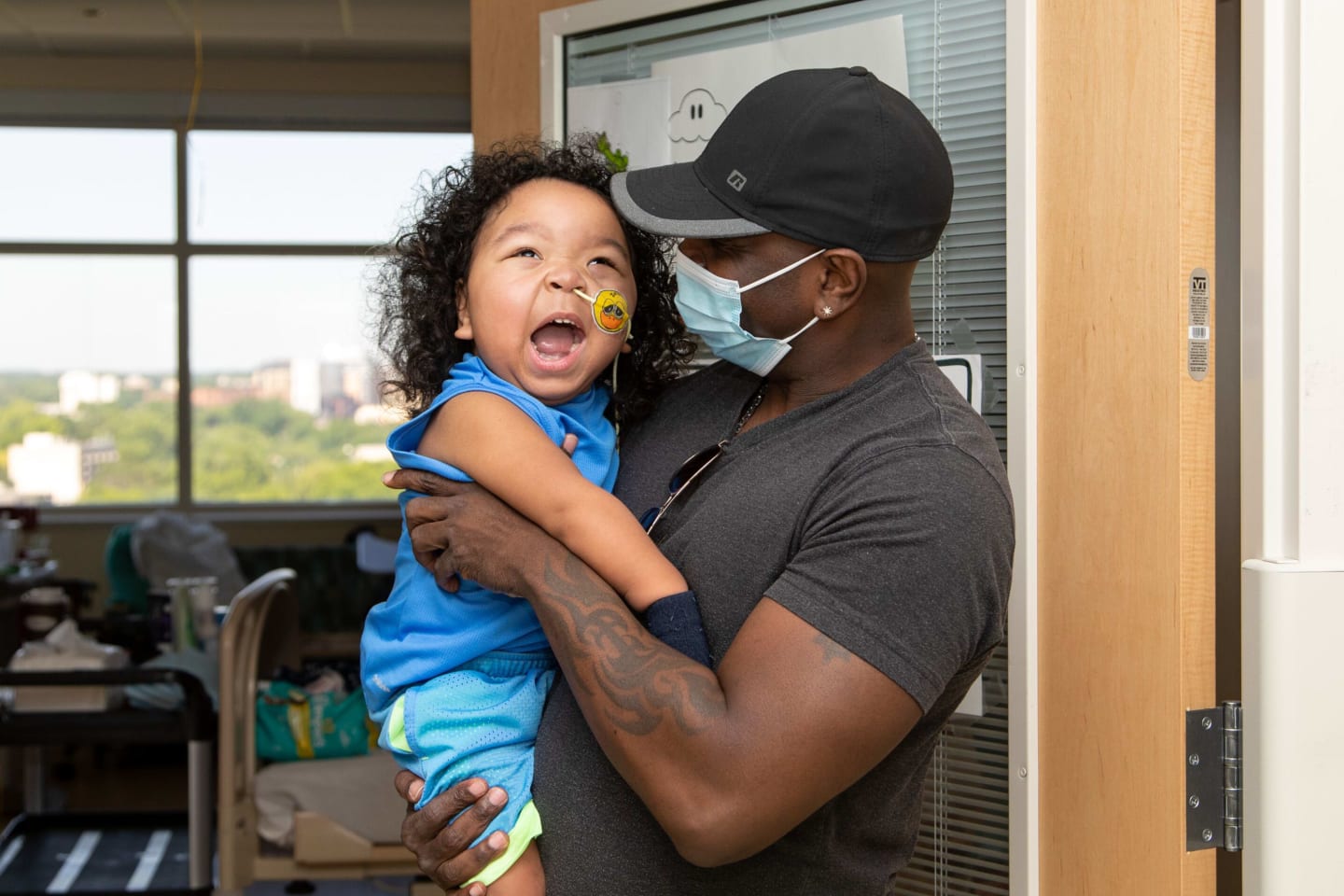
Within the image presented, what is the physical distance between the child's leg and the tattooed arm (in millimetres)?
231

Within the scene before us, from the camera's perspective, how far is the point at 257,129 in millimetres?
8344

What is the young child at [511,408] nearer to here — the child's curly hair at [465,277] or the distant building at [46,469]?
the child's curly hair at [465,277]

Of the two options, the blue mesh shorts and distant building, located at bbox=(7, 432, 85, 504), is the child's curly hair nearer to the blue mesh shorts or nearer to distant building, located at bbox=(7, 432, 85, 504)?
the blue mesh shorts

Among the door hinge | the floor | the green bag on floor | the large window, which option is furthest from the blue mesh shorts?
the large window

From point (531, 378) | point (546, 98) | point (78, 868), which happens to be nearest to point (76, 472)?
point (78, 868)

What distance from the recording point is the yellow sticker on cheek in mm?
1394

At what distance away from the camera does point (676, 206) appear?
4.11 ft

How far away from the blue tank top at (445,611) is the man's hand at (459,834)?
14cm

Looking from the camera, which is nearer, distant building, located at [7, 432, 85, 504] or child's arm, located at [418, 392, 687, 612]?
child's arm, located at [418, 392, 687, 612]

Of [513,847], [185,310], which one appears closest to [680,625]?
[513,847]

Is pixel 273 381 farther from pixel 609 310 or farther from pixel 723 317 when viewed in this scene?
pixel 723 317

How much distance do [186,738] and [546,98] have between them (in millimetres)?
2579

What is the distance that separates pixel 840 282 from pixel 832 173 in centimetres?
11

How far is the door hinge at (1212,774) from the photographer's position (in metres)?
1.26
